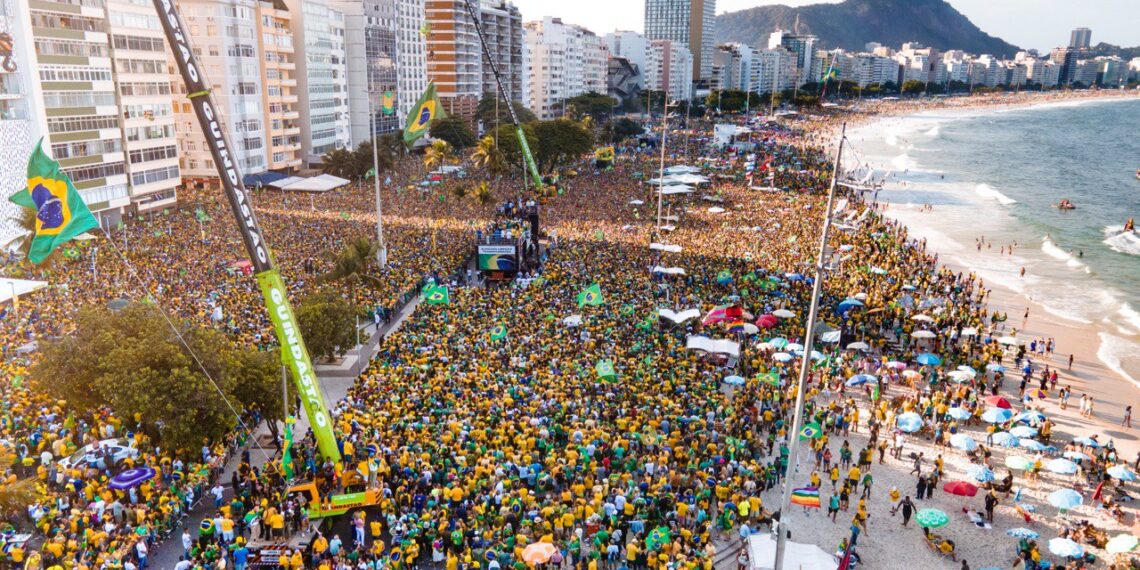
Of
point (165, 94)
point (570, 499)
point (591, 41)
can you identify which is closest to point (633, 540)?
point (570, 499)

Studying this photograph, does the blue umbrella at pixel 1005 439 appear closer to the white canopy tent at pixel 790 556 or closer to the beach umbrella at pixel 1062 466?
the beach umbrella at pixel 1062 466

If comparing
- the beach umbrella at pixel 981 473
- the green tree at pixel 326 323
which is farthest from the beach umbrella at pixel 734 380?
the green tree at pixel 326 323

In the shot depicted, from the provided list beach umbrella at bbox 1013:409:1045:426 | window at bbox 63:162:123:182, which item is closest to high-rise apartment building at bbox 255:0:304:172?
window at bbox 63:162:123:182

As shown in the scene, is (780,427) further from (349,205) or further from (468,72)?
(468,72)

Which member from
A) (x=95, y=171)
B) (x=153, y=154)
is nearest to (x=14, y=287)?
(x=95, y=171)

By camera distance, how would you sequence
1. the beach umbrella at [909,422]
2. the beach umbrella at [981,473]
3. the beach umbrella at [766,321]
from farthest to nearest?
the beach umbrella at [766,321], the beach umbrella at [909,422], the beach umbrella at [981,473]
